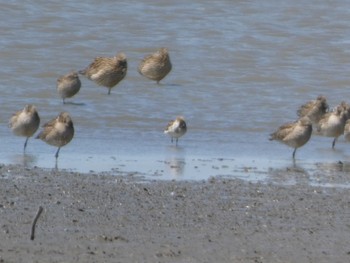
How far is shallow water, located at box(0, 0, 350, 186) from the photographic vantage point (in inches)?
502

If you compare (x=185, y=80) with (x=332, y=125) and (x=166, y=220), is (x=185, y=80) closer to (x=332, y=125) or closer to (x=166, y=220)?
(x=332, y=125)

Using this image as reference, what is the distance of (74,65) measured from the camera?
1989cm

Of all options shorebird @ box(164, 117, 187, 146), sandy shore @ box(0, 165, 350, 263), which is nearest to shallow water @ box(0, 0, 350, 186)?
shorebird @ box(164, 117, 187, 146)

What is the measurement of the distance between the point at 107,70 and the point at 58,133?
19.7 ft

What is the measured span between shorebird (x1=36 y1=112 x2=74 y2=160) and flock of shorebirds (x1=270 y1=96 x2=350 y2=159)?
2542 millimetres

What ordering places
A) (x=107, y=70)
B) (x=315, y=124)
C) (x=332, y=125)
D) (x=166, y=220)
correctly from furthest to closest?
(x=107, y=70)
(x=315, y=124)
(x=332, y=125)
(x=166, y=220)

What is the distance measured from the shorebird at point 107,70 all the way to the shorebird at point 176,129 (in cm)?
403

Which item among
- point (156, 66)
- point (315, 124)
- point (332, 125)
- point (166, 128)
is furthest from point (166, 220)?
point (156, 66)

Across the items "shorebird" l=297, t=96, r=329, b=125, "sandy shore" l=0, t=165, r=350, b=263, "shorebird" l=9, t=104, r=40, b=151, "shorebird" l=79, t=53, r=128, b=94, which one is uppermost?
"sandy shore" l=0, t=165, r=350, b=263

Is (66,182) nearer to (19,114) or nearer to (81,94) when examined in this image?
(19,114)

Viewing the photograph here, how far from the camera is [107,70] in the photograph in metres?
18.4

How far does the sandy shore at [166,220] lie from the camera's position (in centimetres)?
770

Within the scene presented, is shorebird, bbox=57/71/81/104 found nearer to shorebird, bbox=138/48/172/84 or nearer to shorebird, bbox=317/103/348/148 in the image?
shorebird, bbox=138/48/172/84

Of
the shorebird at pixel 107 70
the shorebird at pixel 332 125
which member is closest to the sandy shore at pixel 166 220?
the shorebird at pixel 332 125
